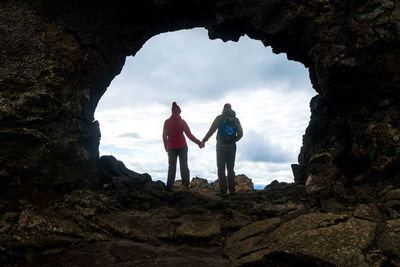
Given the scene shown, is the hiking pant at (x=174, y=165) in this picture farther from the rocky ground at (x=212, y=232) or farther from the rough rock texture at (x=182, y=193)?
the rocky ground at (x=212, y=232)

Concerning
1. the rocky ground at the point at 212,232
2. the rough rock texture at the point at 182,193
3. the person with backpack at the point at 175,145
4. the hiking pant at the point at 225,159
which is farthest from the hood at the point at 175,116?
the rocky ground at the point at 212,232

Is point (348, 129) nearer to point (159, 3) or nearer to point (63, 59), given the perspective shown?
point (159, 3)

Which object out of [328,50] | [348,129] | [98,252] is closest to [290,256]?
[98,252]

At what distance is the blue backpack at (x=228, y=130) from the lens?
37.8 feet

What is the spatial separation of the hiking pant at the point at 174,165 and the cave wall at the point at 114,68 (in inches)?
139

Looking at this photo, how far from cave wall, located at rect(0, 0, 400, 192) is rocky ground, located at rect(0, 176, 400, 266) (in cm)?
104

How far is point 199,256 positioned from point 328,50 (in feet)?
21.3

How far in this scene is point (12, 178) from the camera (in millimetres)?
7086

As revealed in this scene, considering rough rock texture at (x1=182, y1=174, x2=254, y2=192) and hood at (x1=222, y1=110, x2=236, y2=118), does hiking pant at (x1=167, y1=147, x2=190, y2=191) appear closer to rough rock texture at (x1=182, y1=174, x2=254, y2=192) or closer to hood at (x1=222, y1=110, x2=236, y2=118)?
hood at (x1=222, y1=110, x2=236, y2=118)

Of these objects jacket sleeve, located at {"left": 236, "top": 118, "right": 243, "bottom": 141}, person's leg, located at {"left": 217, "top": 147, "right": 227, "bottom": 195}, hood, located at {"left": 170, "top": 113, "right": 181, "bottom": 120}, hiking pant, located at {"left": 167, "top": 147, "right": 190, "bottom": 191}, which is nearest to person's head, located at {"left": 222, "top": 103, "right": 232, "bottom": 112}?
jacket sleeve, located at {"left": 236, "top": 118, "right": 243, "bottom": 141}

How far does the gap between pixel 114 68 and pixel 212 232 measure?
646 cm

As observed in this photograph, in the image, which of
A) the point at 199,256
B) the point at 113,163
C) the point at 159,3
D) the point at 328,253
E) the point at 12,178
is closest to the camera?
the point at 328,253

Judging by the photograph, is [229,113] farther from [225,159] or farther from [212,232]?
[212,232]

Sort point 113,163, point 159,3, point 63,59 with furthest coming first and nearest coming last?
point 113,163, point 159,3, point 63,59
